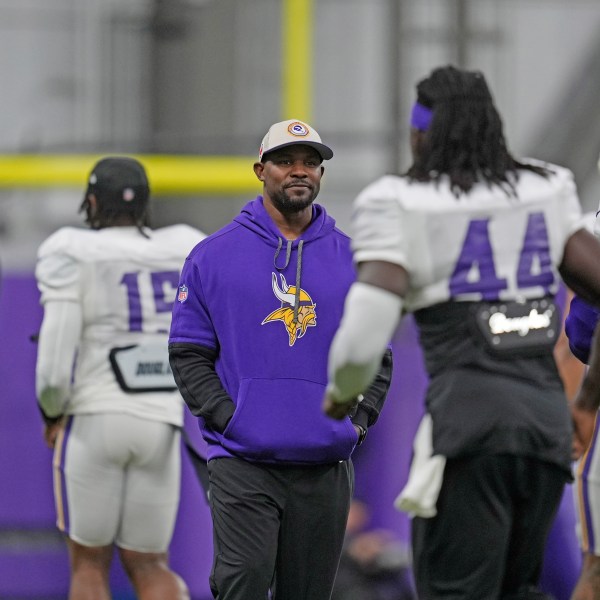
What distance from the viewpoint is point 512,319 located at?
4055 mm

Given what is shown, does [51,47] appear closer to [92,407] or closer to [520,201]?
[92,407]

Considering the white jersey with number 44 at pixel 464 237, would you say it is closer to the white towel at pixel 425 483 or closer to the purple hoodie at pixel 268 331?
the white towel at pixel 425 483

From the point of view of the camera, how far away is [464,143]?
418 centimetres

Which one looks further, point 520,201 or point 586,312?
point 586,312

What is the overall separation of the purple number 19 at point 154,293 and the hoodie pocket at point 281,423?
5.43ft

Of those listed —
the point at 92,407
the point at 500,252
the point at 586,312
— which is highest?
the point at 500,252

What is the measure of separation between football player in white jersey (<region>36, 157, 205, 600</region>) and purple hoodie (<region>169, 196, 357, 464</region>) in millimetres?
1394

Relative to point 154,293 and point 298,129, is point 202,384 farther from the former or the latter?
point 154,293

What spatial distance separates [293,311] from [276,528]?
636mm

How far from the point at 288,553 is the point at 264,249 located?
2.96 feet

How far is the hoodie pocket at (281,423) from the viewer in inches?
185

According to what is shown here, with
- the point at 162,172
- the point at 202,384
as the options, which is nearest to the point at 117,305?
the point at 202,384

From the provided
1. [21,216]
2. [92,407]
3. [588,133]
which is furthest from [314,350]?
[588,133]

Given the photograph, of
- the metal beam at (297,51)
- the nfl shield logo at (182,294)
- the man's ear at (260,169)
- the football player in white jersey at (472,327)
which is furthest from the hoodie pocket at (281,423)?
the metal beam at (297,51)
